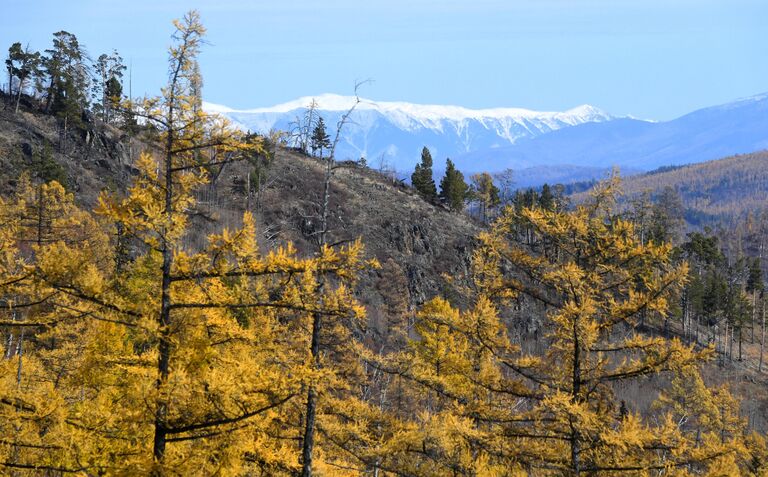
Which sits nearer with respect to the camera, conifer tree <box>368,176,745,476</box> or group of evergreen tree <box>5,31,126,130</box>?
conifer tree <box>368,176,745,476</box>

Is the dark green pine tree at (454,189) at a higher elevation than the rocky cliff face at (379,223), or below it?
higher

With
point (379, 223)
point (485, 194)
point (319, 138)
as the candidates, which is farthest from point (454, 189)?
point (319, 138)

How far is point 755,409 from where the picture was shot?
66000 mm

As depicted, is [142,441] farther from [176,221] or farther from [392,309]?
[392,309]

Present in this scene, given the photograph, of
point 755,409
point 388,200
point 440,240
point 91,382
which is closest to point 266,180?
point 388,200

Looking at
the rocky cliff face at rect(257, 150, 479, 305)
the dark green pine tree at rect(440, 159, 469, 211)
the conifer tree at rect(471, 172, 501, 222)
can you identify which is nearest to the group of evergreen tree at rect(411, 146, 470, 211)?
the dark green pine tree at rect(440, 159, 469, 211)

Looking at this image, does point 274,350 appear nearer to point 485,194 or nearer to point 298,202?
point 298,202

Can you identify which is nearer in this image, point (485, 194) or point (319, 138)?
point (319, 138)

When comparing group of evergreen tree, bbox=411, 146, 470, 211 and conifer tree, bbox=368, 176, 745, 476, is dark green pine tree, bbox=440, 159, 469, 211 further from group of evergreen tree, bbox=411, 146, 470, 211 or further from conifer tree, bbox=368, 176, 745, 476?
conifer tree, bbox=368, 176, 745, 476

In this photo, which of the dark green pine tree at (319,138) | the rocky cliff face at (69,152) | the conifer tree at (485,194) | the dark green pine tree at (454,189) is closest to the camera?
the dark green pine tree at (319,138)

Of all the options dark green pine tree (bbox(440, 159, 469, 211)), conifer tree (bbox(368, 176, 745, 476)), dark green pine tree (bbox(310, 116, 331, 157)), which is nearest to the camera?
conifer tree (bbox(368, 176, 745, 476))

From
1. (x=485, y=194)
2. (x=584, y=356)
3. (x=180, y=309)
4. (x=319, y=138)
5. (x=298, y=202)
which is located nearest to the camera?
(x=180, y=309)

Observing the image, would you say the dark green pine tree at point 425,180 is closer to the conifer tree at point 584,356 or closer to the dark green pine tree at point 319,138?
the dark green pine tree at point 319,138

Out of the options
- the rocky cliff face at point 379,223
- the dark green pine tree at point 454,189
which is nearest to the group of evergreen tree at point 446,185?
the dark green pine tree at point 454,189
